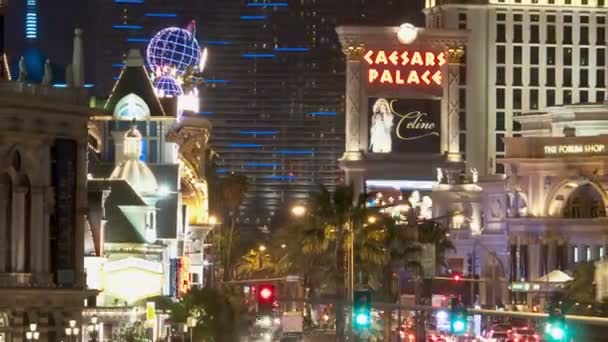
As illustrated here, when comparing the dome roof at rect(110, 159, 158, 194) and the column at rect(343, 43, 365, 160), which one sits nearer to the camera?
the dome roof at rect(110, 159, 158, 194)

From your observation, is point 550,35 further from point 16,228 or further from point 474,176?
point 16,228

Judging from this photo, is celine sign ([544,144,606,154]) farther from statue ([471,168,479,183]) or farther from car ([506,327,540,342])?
car ([506,327,540,342])

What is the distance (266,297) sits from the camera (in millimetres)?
60219

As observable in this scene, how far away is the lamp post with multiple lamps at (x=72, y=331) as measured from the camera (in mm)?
84250

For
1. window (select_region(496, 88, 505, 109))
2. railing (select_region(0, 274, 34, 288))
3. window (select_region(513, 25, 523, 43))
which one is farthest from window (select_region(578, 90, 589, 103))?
railing (select_region(0, 274, 34, 288))

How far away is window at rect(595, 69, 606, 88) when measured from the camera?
197125 mm

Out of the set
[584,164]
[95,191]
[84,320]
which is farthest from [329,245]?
[584,164]

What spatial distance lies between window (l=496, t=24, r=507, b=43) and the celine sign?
44833 mm

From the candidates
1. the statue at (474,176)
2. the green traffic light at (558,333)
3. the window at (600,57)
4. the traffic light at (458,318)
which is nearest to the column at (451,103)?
the statue at (474,176)

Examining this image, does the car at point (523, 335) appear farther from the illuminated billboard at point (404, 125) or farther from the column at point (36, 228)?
the illuminated billboard at point (404, 125)

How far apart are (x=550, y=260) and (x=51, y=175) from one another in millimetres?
69647

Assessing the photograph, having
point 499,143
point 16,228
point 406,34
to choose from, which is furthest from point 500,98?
point 16,228

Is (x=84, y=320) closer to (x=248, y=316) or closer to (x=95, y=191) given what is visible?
(x=95, y=191)

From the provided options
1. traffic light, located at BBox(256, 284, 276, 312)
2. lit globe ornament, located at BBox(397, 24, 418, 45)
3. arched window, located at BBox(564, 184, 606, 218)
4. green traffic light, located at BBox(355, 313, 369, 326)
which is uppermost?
lit globe ornament, located at BBox(397, 24, 418, 45)
